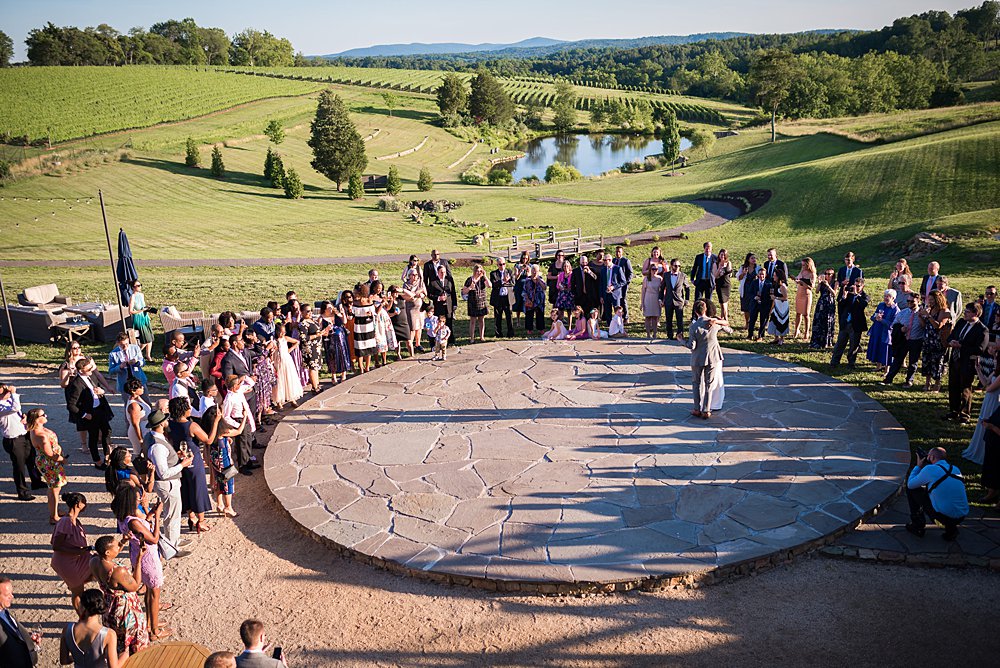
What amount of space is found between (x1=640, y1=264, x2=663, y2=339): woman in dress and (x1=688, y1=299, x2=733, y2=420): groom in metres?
4.13

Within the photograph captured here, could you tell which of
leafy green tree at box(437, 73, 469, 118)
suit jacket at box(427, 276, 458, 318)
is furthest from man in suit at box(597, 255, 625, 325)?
leafy green tree at box(437, 73, 469, 118)

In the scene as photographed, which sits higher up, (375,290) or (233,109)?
(233,109)

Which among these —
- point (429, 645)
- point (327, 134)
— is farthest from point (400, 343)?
point (327, 134)

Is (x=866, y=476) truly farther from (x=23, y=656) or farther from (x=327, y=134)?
(x=327, y=134)

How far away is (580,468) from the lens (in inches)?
398

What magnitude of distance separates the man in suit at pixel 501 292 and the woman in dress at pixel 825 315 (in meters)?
6.41

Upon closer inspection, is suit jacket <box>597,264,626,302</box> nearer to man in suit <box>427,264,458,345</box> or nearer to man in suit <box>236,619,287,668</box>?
man in suit <box>427,264,458,345</box>

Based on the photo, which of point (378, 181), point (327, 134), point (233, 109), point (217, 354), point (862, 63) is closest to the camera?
point (217, 354)

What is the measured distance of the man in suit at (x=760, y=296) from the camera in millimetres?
15156

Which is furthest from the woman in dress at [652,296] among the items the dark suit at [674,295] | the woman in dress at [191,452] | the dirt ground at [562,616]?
the woman in dress at [191,452]

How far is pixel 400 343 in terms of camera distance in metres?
16.2

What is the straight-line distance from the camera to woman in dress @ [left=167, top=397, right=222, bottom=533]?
8492mm

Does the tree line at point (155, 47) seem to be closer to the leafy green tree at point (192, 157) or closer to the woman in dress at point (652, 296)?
the leafy green tree at point (192, 157)

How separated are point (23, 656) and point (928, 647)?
7711mm
